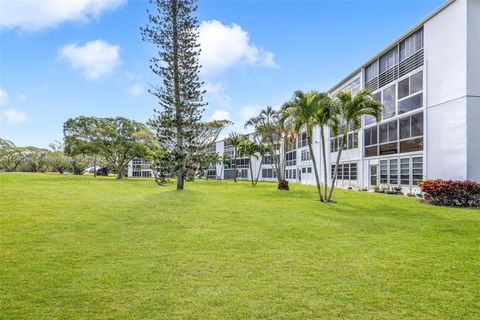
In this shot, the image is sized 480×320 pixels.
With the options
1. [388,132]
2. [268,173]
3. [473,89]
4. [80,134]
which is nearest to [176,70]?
[388,132]

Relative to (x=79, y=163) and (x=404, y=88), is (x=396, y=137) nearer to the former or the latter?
(x=404, y=88)

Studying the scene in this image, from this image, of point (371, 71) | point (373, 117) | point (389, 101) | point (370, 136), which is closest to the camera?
point (389, 101)

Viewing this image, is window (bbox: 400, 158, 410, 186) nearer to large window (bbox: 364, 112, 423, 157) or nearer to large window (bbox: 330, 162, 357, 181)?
large window (bbox: 364, 112, 423, 157)

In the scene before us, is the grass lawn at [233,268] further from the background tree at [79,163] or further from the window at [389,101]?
the background tree at [79,163]

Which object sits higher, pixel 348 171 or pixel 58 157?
pixel 58 157

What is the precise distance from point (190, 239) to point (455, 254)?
199 inches

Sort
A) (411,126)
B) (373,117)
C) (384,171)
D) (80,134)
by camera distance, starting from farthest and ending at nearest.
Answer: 1. (80,134)
2. (373,117)
3. (384,171)
4. (411,126)

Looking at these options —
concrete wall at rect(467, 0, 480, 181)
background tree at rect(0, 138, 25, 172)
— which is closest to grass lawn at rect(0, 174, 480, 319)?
concrete wall at rect(467, 0, 480, 181)

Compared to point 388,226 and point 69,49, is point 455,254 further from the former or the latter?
point 69,49

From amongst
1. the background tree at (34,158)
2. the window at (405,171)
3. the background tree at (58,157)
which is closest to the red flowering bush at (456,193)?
the window at (405,171)

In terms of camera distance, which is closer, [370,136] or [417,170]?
[417,170]

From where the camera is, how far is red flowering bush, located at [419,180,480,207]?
14.0 metres

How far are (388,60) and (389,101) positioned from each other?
2.79 meters

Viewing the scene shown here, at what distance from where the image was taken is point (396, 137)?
20.7 metres
